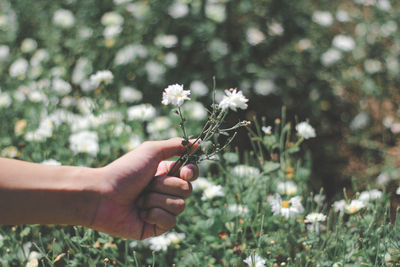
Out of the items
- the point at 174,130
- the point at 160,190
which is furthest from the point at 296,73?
the point at 160,190

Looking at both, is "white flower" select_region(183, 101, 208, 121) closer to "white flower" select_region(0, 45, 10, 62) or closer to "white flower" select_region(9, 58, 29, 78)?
"white flower" select_region(9, 58, 29, 78)

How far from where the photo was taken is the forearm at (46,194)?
102 centimetres

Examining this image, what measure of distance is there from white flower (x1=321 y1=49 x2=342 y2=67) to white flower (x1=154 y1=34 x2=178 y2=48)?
3.09 feet

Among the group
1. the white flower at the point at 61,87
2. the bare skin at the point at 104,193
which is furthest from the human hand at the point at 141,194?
the white flower at the point at 61,87

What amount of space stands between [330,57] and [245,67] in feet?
1.91

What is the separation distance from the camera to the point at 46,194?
1.04 metres

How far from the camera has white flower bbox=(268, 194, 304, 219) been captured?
52.1 inches

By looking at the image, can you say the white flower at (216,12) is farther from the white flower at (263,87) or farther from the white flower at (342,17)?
the white flower at (342,17)

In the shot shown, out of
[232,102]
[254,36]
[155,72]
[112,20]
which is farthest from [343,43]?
[232,102]

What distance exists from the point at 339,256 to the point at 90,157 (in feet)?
3.40

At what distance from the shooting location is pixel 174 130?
194cm

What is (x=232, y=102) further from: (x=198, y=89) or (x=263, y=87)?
(x=263, y=87)

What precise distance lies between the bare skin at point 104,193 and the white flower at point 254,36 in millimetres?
1392

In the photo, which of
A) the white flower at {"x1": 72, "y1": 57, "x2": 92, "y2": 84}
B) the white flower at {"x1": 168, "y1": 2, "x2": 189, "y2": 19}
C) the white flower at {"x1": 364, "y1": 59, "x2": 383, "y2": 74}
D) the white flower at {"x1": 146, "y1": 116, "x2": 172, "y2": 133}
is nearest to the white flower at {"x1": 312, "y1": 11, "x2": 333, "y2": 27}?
the white flower at {"x1": 364, "y1": 59, "x2": 383, "y2": 74}
